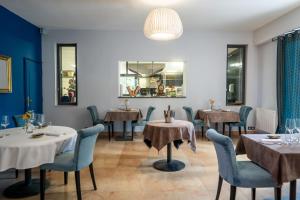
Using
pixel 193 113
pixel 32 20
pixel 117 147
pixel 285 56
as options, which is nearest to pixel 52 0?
pixel 32 20

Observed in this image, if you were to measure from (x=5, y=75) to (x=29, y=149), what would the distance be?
10.3 feet

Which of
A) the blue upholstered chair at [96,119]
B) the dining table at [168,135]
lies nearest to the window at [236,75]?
the blue upholstered chair at [96,119]

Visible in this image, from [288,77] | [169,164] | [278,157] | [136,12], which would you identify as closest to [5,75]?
[136,12]

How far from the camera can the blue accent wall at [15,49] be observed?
4.97 metres

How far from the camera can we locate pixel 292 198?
2320 millimetres

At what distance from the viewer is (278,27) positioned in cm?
566

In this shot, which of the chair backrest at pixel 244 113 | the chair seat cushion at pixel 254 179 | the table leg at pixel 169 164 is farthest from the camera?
the chair backrest at pixel 244 113

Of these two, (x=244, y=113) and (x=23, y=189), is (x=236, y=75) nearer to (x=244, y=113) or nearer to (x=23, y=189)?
(x=244, y=113)

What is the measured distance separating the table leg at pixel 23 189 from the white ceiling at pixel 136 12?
126 inches

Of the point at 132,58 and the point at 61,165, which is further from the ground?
the point at 132,58

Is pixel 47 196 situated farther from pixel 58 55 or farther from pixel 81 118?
pixel 58 55

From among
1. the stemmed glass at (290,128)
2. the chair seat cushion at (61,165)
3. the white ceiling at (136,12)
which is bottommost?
the chair seat cushion at (61,165)

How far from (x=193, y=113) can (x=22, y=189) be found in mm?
4731

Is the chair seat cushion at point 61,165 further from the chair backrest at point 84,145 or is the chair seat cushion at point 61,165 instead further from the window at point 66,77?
the window at point 66,77
